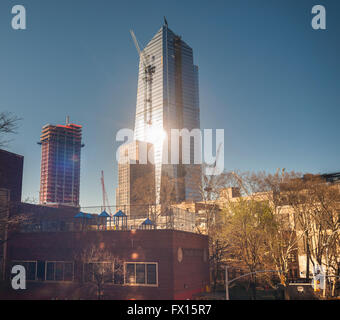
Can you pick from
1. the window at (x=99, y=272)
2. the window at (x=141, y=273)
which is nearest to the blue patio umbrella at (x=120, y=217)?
the window at (x=99, y=272)

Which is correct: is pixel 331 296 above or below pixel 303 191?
below

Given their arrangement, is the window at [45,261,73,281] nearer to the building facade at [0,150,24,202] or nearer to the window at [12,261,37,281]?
the window at [12,261,37,281]

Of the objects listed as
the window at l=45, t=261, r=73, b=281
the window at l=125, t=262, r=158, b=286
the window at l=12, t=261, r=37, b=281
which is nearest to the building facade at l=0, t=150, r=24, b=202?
the window at l=12, t=261, r=37, b=281

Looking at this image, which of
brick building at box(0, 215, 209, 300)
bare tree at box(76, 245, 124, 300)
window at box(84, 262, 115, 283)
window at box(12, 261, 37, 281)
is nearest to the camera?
brick building at box(0, 215, 209, 300)

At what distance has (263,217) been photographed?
55.8 m

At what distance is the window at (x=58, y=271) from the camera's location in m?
48.4

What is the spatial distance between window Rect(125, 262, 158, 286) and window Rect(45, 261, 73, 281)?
8316mm

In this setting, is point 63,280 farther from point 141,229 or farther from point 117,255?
point 141,229

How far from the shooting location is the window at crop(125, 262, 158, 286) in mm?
44688

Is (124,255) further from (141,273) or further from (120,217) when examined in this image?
(120,217)

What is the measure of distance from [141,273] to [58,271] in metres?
12.1

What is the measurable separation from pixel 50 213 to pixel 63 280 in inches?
879
